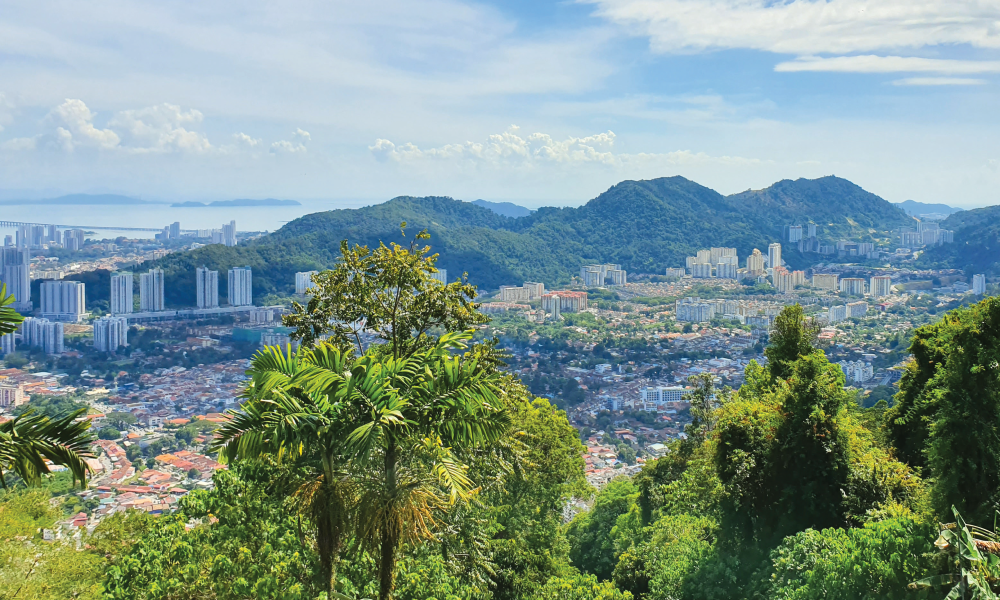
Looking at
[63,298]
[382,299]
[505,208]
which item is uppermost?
[505,208]

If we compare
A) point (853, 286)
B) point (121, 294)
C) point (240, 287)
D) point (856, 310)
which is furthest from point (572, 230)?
point (121, 294)

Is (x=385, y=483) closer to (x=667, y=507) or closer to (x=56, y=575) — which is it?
(x=56, y=575)

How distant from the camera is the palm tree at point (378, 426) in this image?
259cm

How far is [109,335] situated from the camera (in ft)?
139

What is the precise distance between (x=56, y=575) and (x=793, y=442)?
17.9 feet

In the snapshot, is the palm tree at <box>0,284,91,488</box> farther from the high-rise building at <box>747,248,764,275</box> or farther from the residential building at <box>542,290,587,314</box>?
the high-rise building at <box>747,248,764,275</box>

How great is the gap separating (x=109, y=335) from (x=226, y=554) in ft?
143

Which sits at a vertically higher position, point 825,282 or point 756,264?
point 756,264

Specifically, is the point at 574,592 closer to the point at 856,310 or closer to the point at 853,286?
the point at 856,310

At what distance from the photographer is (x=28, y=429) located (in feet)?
6.89

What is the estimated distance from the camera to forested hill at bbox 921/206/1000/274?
72.0 meters

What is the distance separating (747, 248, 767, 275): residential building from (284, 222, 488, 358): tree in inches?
3182

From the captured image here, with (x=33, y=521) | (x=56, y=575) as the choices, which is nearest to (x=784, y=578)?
(x=56, y=575)

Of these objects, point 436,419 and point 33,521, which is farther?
point 33,521
